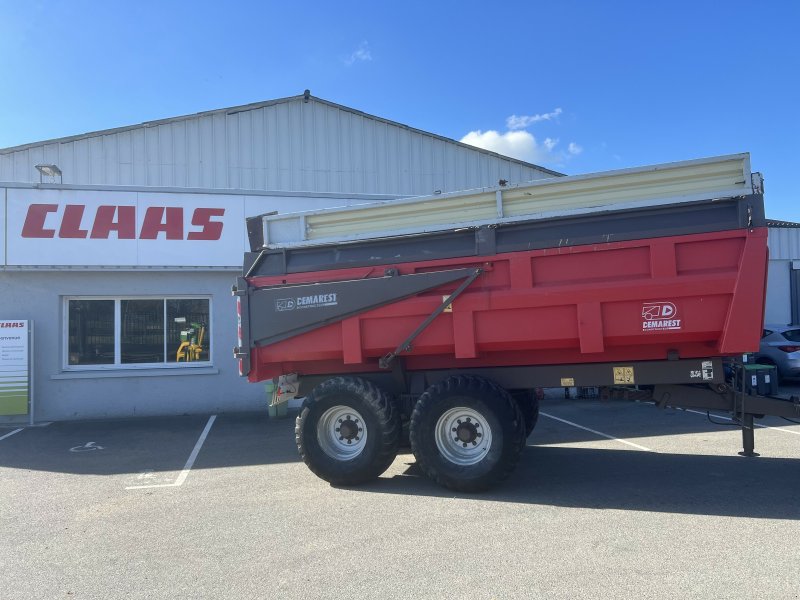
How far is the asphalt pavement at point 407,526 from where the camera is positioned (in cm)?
395

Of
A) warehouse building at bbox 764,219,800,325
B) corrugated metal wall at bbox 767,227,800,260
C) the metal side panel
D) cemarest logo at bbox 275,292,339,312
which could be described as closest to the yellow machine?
the metal side panel

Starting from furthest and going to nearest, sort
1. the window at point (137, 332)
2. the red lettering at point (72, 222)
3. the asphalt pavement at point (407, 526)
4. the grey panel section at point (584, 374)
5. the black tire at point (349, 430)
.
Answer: the window at point (137, 332) → the red lettering at point (72, 222) → the black tire at point (349, 430) → the grey panel section at point (584, 374) → the asphalt pavement at point (407, 526)

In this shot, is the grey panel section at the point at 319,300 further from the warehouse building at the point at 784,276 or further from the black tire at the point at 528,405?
the warehouse building at the point at 784,276

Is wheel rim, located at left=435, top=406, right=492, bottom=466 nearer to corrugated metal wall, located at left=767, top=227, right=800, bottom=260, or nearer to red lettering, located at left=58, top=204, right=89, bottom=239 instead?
red lettering, located at left=58, top=204, right=89, bottom=239

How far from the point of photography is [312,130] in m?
15.9

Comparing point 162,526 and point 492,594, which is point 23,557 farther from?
point 492,594

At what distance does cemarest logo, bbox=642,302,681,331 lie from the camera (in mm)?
5730

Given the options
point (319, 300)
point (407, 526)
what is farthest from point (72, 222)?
point (407, 526)

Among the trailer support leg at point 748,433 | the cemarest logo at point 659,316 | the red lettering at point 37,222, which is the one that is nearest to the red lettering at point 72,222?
the red lettering at point 37,222

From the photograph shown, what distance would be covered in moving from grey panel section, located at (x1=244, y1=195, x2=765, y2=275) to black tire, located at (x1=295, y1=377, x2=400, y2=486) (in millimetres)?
1404

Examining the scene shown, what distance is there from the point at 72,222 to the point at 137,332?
2454 millimetres

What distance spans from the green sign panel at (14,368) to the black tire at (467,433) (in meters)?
8.63

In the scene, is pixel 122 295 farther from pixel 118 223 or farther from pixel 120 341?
pixel 118 223

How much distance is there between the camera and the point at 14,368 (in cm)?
1103
